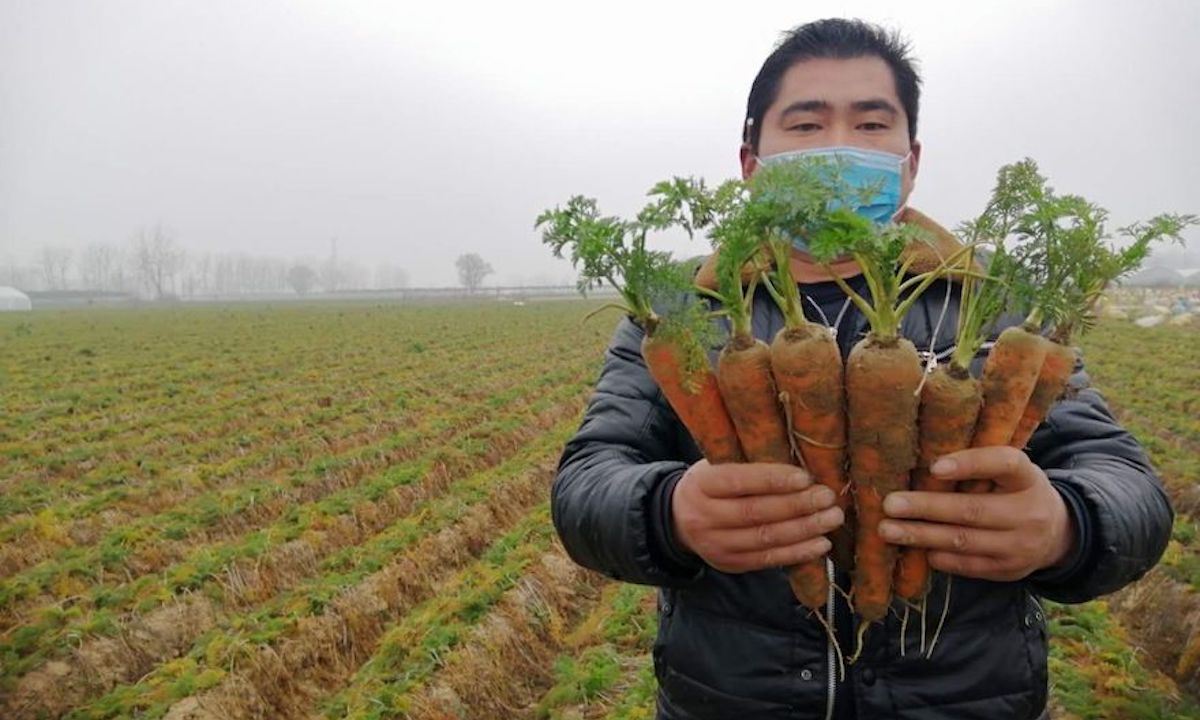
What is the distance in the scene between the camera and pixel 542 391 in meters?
14.9

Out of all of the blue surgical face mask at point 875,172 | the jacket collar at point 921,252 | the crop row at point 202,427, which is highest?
the blue surgical face mask at point 875,172

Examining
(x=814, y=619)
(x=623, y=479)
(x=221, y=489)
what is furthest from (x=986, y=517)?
(x=221, y=489)

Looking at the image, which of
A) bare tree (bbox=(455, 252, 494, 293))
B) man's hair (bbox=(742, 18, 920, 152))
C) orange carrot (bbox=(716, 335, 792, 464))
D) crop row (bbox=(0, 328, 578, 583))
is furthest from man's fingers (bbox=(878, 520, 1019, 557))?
bare tree (bbox=(455, 252, 494, 293))

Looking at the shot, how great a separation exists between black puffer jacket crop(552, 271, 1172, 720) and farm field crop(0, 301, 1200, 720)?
272cm

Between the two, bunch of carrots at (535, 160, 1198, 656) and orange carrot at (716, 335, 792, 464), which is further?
orange carrot at (716, 335, 792, 464)

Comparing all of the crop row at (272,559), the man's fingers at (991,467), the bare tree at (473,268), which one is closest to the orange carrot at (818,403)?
the man's fingers at (991,467)

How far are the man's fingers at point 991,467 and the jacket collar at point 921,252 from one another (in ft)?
2.14

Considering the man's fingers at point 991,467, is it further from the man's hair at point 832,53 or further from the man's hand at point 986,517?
the man's hair at point 832,53

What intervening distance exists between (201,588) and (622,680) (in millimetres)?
3727

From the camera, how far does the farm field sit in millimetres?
4652

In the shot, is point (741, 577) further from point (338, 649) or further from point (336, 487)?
point (336, 487)

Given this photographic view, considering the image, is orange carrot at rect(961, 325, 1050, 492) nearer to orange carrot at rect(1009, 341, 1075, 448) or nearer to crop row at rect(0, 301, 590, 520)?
orange carrot at rect(1009, 341, 1075, 448)

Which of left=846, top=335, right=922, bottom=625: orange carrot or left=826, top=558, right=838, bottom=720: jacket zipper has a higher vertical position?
left=846, top=335, right=922, bottom=625: orange carrot

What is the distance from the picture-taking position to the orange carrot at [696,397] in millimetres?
1656
